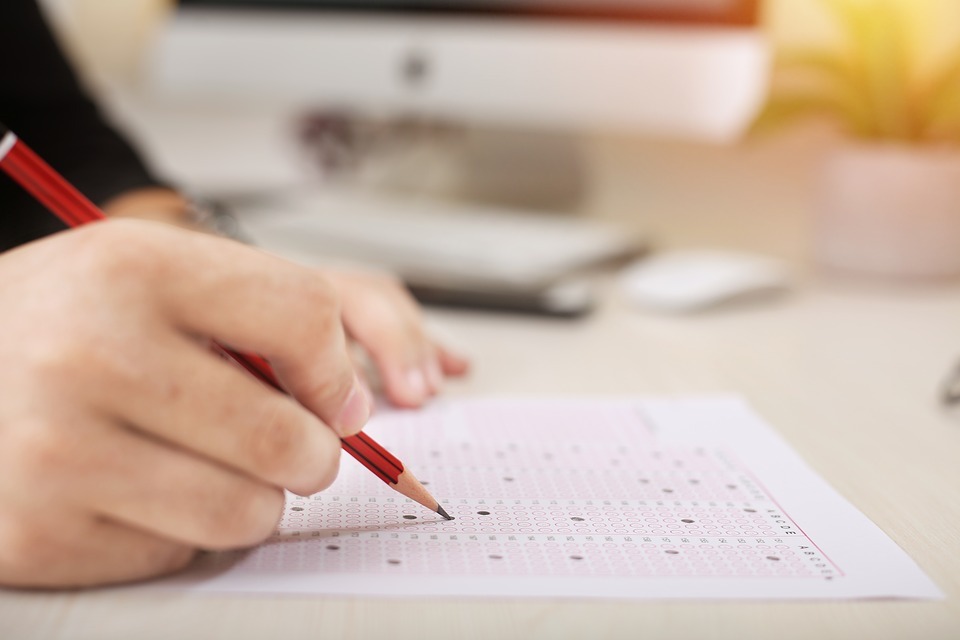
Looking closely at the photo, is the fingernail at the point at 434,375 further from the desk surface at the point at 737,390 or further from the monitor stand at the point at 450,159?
the monitor stand at the point at 450,159

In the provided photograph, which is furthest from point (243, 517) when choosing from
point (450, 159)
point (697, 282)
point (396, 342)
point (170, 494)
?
point (450, 159)

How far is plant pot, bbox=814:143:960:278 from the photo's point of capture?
78 cm

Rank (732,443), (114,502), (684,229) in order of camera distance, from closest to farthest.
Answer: (114,502)
(732,443)
(684,229)

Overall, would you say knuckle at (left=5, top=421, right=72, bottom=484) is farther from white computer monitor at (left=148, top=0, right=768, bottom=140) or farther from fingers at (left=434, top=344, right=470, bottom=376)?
white computer monitor at (left=148, top=0, right=768, bottom=140)

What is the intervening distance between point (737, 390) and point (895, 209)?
38cm

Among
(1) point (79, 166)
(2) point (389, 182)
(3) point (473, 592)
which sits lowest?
(3) point (473, 592)

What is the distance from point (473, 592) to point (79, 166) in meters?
0.72

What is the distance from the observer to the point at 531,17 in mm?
833

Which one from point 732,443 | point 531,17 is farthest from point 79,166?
point 732,443

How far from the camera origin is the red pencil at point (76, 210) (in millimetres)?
276

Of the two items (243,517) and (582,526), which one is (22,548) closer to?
(243,517)

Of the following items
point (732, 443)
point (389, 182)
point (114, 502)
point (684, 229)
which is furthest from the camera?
point (389, 182)

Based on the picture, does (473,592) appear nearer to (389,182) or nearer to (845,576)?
(845,576)

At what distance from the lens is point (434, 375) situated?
508 mm
